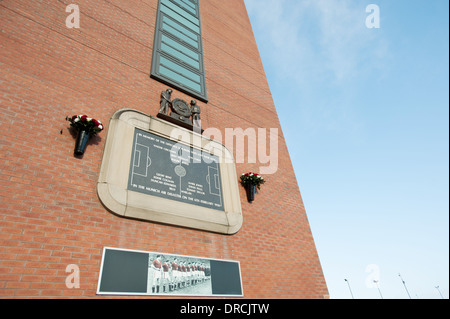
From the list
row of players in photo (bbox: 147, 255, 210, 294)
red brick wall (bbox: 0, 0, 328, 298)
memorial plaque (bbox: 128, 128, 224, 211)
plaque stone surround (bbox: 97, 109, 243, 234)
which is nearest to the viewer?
red brick wall (bbox: 0, 0, 328, 298)

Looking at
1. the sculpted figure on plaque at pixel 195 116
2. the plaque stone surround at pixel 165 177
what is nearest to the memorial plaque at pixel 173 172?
the plaque stone surround at pixel 165 177

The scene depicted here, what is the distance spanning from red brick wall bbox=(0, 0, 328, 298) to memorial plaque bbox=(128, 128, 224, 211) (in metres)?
0.56

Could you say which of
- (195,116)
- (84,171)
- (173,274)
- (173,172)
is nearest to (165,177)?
(173,172)

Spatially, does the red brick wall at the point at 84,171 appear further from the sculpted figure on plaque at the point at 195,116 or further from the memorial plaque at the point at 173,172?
the memorial plaque at the point at 173,172

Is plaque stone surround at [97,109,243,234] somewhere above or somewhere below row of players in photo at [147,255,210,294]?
above

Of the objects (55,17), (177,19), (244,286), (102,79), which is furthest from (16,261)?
(177,19)

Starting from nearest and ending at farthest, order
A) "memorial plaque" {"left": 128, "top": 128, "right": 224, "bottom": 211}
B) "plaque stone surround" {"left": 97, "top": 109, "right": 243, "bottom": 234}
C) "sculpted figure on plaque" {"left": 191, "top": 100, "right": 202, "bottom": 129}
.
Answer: "plaque stone surround" {"left": 97, "top": 109, "right": 243, "bottom": 234}
"memorial plaque" {"left": 128, "top": 128, "right": 224, "bottom": 211}
"sculpted figure on plaque" {"left": 191, "top": 100, "right": 202, "bottom": 129}

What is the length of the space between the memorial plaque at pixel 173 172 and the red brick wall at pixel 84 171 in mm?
562

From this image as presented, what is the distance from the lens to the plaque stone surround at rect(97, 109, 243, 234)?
401 centimetres

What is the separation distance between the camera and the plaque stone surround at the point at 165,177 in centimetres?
401

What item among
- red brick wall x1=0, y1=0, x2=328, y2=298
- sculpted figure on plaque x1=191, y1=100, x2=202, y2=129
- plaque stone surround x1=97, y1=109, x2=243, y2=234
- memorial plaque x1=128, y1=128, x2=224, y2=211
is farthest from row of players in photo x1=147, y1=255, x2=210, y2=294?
sculpted figure on plaque x1=191, y1=100, x2=202, y2=129

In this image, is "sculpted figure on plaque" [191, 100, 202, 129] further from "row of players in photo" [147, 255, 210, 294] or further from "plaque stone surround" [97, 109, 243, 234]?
"row of players in photo" [147, 255, 210, 294]

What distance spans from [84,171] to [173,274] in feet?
6.59
